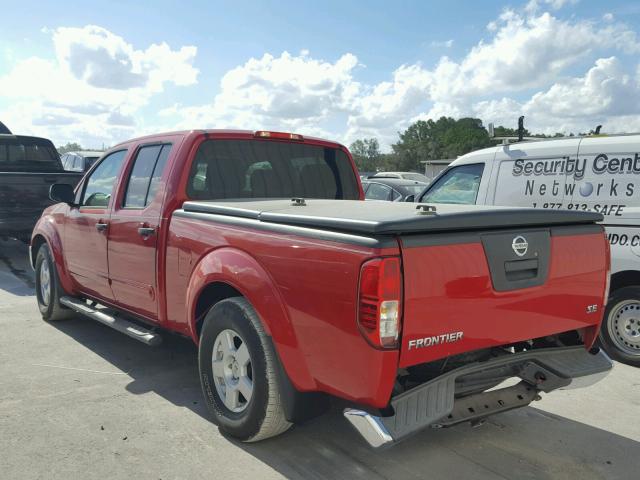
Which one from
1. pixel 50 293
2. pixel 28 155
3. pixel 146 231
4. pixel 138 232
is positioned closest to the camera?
pixel 146 231

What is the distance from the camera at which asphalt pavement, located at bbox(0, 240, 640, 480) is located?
3.13 m

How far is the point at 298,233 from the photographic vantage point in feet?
9.42

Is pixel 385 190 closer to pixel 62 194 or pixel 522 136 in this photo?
A: pixel 522 136

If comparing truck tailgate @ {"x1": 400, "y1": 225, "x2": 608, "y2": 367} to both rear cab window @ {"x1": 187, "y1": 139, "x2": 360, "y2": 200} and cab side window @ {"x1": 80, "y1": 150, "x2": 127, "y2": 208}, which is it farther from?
cab side window @ {"x1": 80, "y1": 150, "x2": 127, "y2": 208}

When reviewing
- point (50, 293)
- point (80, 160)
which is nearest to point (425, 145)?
point (80, 160)

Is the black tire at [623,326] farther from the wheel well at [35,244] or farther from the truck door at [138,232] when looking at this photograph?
the wheel well at [35,244]

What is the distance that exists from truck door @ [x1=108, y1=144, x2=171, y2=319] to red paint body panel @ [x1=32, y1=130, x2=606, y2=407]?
0.02 m

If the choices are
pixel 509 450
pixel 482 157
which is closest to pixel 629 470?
pixel 509 450

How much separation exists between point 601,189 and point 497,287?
3023 millimetres

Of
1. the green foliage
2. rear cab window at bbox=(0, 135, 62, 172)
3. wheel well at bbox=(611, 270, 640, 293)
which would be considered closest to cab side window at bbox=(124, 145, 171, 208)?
wheel well at bbox=(611, 270, 640, 293)

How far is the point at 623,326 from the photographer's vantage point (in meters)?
5.20

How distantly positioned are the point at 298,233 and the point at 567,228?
5.04 ft

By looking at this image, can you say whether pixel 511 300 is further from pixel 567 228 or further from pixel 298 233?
pixel 298 233

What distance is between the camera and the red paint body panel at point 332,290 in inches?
99.8
